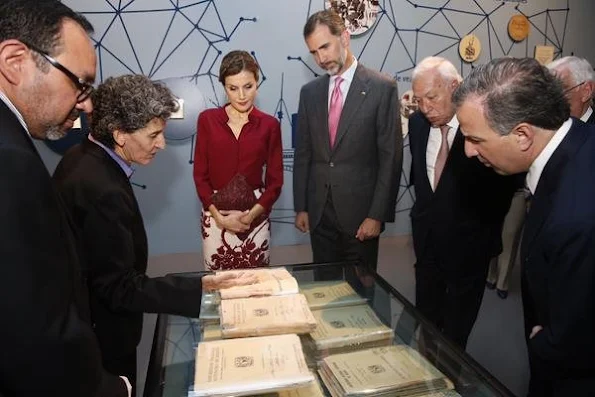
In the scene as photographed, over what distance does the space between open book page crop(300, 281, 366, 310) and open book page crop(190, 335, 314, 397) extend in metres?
0.28

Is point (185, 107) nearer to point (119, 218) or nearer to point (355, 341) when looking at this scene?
point (119, 218)

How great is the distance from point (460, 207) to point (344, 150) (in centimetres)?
66

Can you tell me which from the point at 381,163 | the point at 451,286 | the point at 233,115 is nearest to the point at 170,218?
the point at 233,115

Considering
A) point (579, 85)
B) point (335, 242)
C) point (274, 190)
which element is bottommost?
point (335, 242)

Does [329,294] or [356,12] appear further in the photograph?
[356,12]

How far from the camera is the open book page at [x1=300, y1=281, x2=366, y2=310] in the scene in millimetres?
1480

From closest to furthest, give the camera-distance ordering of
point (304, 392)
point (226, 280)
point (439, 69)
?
Answer: point (304, 392) → point (226, 280) → point (439, 69)

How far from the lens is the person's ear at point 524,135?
1.19 m

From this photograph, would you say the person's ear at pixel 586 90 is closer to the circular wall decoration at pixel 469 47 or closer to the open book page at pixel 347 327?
the circular wall decoration at pixel 469 47

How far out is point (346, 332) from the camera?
4.23 ft

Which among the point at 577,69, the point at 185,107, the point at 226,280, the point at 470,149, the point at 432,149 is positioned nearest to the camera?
the point at 470,149

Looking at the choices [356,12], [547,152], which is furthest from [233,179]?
[356,12]

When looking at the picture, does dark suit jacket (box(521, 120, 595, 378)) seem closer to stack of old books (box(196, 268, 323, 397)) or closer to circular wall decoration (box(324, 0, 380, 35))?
stack of old books (box(196, 268, 323, 397))

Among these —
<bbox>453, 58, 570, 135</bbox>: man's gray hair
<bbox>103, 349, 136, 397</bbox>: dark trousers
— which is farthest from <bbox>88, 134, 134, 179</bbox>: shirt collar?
<bbox>453, 58, 570, 135</bbox>: man's gray hair
